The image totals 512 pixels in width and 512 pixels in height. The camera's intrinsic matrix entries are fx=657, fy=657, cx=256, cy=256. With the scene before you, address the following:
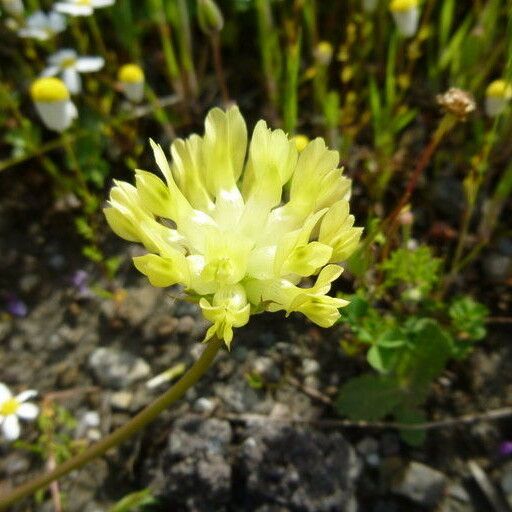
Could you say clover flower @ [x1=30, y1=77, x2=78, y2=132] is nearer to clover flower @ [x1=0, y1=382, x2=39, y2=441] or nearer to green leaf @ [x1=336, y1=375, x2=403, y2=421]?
clover flower @ [x1=0, y1=382, x2=39, y2=441]

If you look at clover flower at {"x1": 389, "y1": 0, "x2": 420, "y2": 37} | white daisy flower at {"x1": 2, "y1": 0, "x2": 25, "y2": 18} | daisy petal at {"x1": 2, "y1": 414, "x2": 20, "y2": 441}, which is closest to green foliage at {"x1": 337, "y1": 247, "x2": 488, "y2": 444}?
clover flower at {"x1": 389, "y1": 0, "x2": 420, "y2": 37}

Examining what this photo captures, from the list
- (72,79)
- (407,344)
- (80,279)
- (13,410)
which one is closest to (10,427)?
(13,410)

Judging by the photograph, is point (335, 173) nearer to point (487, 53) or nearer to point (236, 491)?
point (236, 491)

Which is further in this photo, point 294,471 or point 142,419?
point 294,471

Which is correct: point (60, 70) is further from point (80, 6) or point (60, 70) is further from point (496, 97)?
point (496, 97)

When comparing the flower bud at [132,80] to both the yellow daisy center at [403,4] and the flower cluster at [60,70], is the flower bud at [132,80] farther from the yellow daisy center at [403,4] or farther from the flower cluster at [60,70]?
the yellow daisy center at [403,4]
